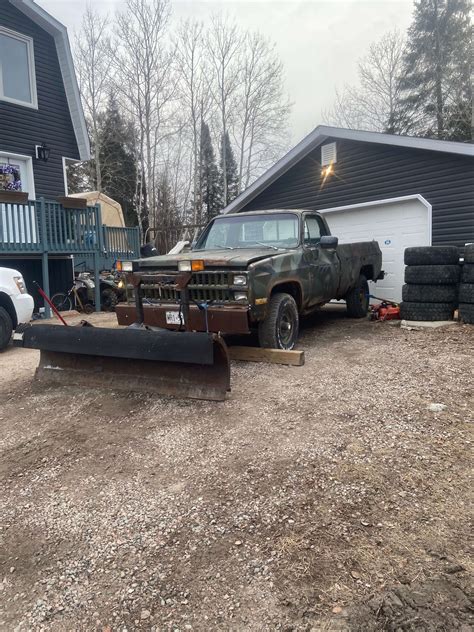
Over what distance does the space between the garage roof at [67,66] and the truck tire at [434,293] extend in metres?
10.7

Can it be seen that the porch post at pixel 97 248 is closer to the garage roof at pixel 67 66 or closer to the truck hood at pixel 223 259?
the garage roof at pixel 67 66

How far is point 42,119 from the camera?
509 inches

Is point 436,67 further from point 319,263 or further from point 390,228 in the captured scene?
point 319,263

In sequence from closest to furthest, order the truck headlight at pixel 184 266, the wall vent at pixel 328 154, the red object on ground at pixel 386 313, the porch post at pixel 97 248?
the truck headlight at pixel 184 266
the red object on ground at pixel 386 313
the wall vent at pixel 328 154
the porch post at pixel 97 248

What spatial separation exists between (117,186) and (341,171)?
80.0 ft

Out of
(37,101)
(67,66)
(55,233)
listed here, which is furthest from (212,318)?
(67,66)

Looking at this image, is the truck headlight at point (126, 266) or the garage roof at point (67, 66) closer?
the truck headlight at point (126, 266)

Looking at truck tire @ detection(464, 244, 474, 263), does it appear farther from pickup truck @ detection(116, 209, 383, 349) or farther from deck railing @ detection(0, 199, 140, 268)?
deck railing @ detection(0, 199, 140, 268)

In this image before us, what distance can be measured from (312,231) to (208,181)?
104 ft

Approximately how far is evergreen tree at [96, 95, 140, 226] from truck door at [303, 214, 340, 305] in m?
24.5

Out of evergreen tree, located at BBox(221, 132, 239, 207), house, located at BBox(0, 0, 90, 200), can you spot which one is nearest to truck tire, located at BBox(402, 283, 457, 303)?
house, located at BBox(0, 0, 90, 200)

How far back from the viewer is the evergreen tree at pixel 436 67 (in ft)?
86.4

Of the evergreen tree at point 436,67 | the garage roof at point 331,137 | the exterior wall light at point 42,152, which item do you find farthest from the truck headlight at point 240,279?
the evergreen tree at point 436,67

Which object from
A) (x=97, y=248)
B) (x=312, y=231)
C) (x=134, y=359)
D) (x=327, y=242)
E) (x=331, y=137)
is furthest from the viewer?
(x=97, y=248)
